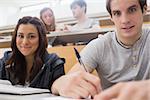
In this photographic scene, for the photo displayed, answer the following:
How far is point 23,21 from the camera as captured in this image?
2.06 metres

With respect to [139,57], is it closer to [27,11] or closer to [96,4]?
[96,4]

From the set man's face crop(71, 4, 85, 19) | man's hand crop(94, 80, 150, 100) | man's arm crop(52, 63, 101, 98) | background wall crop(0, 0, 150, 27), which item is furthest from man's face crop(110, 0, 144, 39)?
background wall crop(0, 0, 150, 27)

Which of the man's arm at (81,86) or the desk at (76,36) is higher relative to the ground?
the man's arm at (81,86)

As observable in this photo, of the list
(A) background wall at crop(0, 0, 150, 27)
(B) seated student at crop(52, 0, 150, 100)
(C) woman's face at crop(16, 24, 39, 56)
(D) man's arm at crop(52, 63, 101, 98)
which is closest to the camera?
(D) man's arm at crop(52, 63, 101, 98)

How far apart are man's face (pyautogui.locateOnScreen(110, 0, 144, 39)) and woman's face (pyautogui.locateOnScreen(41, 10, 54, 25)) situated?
2.49 metres

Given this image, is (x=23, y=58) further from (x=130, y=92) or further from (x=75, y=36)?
(x=130, y=92)

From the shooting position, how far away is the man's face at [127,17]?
132cm

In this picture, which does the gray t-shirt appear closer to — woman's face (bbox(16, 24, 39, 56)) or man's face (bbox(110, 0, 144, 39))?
man's face (bbox(110, 0, 144, 39))

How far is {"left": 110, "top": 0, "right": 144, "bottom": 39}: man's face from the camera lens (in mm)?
1317

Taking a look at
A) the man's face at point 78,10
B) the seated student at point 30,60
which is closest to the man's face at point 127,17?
the seated student at point 30,60

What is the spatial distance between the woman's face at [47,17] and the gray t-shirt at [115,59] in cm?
253

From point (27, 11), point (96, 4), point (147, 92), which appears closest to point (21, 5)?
point (27, 11)

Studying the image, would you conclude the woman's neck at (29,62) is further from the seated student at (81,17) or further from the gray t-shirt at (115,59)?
the seated student at (81,17)

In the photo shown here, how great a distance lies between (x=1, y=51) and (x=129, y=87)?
221cm
